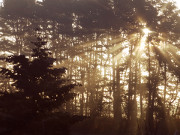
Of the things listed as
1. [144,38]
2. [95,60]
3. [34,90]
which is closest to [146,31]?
[144,38]

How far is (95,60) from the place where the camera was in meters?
41.2

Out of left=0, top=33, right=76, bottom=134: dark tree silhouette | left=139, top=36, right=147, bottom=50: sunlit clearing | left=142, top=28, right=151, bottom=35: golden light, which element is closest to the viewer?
left=0, top=33, right=76, bottom=134: dark tree silhouette

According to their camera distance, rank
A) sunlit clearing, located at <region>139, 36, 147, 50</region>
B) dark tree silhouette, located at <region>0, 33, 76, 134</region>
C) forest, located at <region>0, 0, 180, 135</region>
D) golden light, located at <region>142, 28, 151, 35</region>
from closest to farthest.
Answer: dark tree silhouette, located at <region>0, 33, 76, 134</region>, forest, located at <region>0, 0, 180, 135</region>, golden light, located at <region>142, 28, 151, 35</region>, sunlit clearing, located at <region>139, 36, 147, 50</region>

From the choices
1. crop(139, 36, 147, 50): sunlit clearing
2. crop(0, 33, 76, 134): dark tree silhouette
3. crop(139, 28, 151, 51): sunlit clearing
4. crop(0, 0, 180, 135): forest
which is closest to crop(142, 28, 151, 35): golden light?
crop(139, 28, 151, 51): sunlit clearing

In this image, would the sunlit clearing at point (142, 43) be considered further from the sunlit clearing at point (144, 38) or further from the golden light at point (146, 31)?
the golden light at point (146, 31)

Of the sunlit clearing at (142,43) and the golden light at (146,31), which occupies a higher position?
the golden light at (146,31)

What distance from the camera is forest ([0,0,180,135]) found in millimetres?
20219

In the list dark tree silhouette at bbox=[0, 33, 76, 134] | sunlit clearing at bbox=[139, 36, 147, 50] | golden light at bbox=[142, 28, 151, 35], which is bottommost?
dark tree silhouette at bbox=[0, 33, 76, 134]

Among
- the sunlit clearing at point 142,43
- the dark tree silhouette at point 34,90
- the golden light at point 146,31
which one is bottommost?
the dark tree silhouette at point 34,90

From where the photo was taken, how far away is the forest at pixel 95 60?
20.2m

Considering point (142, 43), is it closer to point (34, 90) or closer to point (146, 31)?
point (146, 31)

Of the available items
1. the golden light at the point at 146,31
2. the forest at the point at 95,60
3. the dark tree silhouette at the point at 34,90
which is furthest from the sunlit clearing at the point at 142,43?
the dark tree silhouette at the point at 34,90

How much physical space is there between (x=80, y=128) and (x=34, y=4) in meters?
17.2

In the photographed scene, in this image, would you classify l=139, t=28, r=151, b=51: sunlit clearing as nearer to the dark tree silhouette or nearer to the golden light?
the golden light
